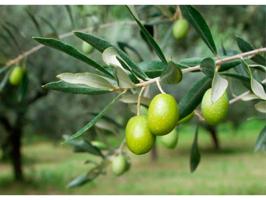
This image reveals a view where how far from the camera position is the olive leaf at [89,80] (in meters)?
0.97

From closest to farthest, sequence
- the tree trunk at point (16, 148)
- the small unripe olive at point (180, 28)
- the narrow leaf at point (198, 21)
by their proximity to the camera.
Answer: the narrow leaf at point (198, 21), the small unripe olive at point (180, 28), the tree trunk at point (16, 148)

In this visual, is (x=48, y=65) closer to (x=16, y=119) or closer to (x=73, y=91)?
(x=16, y=119)

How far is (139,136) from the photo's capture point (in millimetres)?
937

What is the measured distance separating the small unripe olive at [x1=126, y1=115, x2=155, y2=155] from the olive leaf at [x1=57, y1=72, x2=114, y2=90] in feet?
0.28

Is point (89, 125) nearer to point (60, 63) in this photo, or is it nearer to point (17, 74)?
point (17, 74)

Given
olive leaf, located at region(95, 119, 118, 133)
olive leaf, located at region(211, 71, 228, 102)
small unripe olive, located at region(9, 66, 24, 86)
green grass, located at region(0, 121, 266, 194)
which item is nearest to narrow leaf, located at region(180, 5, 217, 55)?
olive leaf, located at region(211, 71, 228, 102)

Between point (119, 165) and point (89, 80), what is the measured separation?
0.98 metres

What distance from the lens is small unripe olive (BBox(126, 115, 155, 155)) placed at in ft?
3.08

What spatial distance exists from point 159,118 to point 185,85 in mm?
12497

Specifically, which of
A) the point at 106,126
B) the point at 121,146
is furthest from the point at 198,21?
the point at 106,126

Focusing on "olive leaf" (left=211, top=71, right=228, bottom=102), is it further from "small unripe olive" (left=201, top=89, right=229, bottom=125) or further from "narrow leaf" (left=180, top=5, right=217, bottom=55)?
"narrow leaf" (left=180, top=5, right=217, bottom=55)

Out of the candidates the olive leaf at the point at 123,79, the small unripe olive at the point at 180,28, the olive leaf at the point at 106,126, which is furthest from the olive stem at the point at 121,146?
the olive leaf at the point at 123,79

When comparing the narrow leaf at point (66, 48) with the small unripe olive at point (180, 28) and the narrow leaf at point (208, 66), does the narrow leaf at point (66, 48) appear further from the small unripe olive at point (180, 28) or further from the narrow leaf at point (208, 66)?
the small unripe olive at point (180, 28)

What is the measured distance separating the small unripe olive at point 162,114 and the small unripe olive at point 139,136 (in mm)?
30
